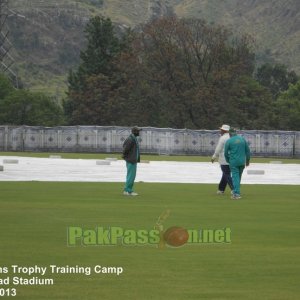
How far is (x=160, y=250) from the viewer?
1562 centimetres

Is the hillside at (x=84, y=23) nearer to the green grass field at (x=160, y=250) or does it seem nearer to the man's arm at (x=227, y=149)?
the man's arm at (x=227, y=149)

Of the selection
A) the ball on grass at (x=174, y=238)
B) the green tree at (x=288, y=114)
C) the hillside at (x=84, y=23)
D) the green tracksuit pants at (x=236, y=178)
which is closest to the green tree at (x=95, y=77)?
the green tree at (x=288, y=114)

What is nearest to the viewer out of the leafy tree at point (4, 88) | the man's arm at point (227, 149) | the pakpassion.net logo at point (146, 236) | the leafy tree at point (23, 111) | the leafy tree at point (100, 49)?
the pakpassion.net logo at point (146, 236)

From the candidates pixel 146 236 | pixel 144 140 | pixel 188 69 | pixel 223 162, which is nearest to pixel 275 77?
pixel 188 69

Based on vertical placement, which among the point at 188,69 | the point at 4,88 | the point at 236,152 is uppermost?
the point at 188,69

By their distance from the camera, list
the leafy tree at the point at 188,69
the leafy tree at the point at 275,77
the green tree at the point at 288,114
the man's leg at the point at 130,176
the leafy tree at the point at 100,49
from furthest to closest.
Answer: the leafy tree at the point at 275,77
the green tree at the point at 288,114
the leafy tree at the point at 100,49
the leafy tree at the point at 188,69
the man's leg at the point at 130,176

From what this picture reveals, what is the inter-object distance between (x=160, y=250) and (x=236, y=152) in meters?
13.2

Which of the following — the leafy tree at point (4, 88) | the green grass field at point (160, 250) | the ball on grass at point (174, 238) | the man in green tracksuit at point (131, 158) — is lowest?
the green grass field at point (160, 250)

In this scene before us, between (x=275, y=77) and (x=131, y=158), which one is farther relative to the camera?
(x=275, y=77)

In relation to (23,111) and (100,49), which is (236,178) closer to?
(23,111)

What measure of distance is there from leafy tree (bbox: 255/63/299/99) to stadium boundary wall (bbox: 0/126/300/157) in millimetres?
61991

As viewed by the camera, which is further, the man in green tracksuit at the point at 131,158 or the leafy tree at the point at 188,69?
the leafy tree at the point at 188,69

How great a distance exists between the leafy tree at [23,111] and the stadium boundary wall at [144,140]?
18.6m

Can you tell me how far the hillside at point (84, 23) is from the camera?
156 meters
